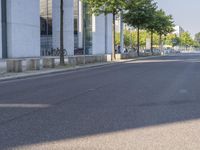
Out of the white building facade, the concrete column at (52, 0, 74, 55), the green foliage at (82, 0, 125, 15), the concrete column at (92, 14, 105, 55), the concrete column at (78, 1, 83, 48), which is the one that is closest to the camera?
the green foliage at (82, 0, 125, 15)

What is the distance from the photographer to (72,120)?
30.4 ft

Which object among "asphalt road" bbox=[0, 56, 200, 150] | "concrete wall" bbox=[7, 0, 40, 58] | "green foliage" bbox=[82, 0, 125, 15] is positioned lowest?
"asphalt road" bbox=[0, 56, 200, 150]

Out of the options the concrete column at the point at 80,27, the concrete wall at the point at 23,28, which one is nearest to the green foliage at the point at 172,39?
the concrete column at the point at 80,27

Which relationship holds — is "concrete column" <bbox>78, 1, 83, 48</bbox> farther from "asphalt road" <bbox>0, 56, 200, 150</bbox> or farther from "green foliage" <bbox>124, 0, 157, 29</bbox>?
"asphalt road" <bbox>0, 56, 200, 150</bbox>

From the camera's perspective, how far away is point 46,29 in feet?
227

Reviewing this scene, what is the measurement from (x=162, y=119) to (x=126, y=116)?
83 cm

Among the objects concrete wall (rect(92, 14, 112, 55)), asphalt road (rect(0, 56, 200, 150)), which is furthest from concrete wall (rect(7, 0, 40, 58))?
asphalt road (rect(0, 56, 200, 150))

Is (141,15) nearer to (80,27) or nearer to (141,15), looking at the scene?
(141,15)

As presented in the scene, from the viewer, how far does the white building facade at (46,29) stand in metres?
47.6

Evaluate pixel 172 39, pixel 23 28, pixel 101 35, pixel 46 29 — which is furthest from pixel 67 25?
pixel 172 39

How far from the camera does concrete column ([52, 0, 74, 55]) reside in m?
67.9

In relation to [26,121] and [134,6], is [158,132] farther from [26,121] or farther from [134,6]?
[134,6]

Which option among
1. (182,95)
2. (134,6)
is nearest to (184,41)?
(134,6)

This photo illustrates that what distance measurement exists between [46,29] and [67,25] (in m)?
3.42
